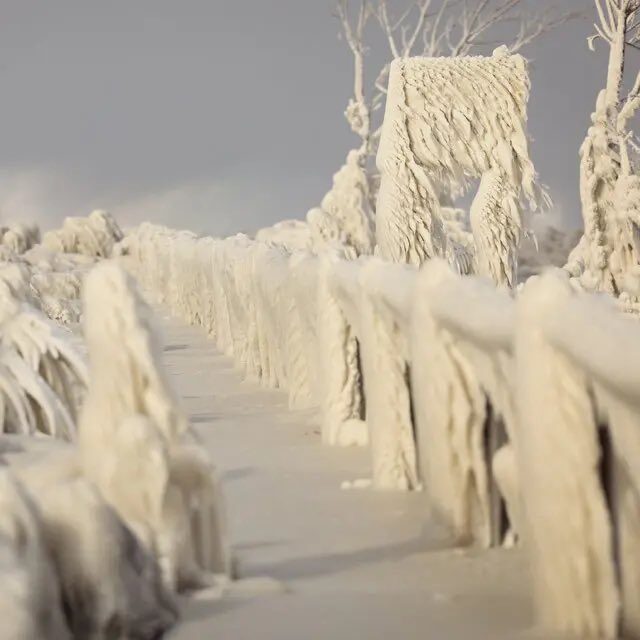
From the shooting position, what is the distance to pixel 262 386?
1127cm

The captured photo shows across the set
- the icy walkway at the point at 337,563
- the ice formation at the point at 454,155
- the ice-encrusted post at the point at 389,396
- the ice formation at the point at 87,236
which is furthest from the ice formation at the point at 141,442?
the ice formation at the point at 87,236

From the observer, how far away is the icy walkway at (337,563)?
350 cm

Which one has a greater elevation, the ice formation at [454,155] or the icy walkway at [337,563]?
the ice formation at [454,155]

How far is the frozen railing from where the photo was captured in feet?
11.0

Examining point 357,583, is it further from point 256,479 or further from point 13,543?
point 256,479

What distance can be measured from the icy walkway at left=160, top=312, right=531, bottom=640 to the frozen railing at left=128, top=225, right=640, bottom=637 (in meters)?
0.20

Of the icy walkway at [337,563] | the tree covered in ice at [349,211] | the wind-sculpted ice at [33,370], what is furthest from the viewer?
the tree covered in ice at [349,211]

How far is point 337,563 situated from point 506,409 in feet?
2.94

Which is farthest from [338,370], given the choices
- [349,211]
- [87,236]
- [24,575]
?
[87,236]

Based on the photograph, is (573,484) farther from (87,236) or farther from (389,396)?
(87,236)

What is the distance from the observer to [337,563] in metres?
4.55

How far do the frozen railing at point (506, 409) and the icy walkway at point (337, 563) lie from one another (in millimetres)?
195

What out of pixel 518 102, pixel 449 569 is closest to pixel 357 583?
pixel 449 569

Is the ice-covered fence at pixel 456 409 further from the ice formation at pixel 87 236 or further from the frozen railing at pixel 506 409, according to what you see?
the ice formation at pixel 87 236
